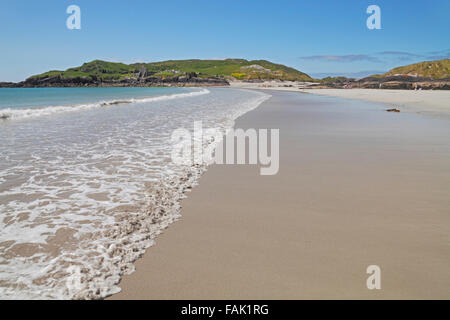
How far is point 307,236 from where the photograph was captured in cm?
345

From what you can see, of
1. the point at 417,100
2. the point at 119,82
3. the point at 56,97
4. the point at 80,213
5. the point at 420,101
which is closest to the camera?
the point at 80,213

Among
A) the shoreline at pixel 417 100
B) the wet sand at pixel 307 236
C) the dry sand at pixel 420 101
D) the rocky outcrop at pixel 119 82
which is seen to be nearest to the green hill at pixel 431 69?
the shoreline at pixel 417 100

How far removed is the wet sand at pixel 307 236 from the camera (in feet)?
8.52

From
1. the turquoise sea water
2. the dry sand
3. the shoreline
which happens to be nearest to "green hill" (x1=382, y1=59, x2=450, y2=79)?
the shoreline

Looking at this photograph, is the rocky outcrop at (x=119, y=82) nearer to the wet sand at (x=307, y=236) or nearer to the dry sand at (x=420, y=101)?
the dry sand at (x=420, y=101)

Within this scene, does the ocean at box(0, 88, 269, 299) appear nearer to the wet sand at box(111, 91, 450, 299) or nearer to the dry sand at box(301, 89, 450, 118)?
the wet sand at box(111, 91, 450, 299)

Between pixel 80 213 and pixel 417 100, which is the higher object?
pixel 417 100

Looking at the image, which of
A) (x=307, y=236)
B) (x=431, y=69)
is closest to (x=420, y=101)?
(x=307, y=236)

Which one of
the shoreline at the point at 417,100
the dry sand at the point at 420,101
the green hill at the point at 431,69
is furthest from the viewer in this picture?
the green hill at the point at 431,69

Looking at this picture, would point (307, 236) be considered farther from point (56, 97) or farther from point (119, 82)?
point (119, 82)

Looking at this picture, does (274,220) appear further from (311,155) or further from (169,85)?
(169,85)

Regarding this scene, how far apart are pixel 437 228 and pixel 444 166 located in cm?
353

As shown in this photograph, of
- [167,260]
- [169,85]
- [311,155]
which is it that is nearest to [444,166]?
[311,155]
